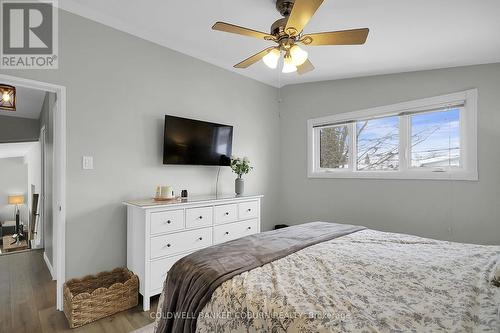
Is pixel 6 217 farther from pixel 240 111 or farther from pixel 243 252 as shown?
pixel 243 252

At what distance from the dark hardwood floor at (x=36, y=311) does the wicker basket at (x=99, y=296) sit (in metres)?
0.06

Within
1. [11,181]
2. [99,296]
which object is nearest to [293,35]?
[99,296]

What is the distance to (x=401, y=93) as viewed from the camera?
3.21 metres

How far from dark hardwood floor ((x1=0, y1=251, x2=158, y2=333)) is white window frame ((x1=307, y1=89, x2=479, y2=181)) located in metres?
2.81

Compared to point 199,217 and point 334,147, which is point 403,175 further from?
point 199,217

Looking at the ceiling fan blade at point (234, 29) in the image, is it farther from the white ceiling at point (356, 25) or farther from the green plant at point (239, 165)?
the green plant at point (239, 165)

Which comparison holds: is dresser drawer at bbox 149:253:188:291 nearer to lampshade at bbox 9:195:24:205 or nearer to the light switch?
the light switch

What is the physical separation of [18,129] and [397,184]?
6.23 meters

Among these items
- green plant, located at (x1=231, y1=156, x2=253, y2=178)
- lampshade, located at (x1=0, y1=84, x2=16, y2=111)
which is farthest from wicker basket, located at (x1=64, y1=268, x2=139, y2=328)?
lampshade, located at (x1=0, y1=84, x2=16, y2=111)

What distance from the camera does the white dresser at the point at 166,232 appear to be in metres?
2.31

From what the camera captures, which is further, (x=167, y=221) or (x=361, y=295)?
(x=167, y=221)

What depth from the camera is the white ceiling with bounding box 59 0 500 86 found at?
6.78 ft
